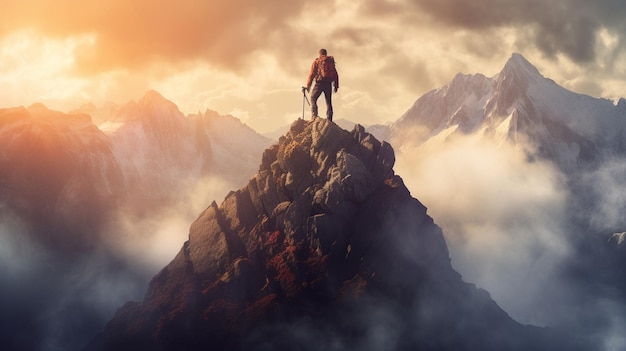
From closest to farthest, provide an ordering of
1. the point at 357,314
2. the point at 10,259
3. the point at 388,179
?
the point at 357,314 → the point at 388,179 → the point at 10,259

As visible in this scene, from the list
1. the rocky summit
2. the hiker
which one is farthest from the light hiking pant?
the rocky summit

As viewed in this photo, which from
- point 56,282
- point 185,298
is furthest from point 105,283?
point 185,298

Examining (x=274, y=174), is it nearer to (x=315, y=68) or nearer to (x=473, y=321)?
(x=315, y=68)

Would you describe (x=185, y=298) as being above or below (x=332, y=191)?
below

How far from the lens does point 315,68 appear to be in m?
84.1

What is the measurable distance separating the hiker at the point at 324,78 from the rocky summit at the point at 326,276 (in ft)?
10.2

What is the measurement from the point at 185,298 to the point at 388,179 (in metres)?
31.4

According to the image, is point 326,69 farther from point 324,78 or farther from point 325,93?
point 325,93

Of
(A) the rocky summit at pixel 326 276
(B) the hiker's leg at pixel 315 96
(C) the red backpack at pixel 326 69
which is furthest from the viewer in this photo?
(B) the hiker's leg at pixel 315 96

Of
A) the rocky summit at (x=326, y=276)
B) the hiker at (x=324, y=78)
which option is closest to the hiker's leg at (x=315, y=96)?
the hiker at (x=324, y=78)

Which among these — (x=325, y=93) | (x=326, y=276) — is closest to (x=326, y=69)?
(x=325, y=93)

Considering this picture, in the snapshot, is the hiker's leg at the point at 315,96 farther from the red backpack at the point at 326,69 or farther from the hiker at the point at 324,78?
the red backpack at the point at 326,69

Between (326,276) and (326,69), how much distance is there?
27818 millimetres

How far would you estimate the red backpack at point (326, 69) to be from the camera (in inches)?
3255
